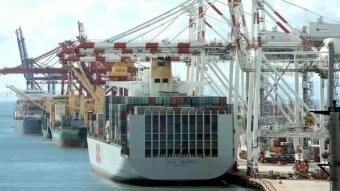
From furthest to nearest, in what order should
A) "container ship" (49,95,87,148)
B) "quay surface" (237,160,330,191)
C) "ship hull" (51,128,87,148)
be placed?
"container ship" (49,95,87,148) → "ship hull" (51,128,87,148) → "quay surface" (237,160,330,191)

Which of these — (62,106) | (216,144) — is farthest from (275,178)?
(62,106)

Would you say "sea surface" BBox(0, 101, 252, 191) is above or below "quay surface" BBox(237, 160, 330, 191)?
below

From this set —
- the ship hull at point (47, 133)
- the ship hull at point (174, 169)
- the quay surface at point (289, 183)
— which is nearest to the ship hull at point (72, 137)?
the ship hull at point (47, 133)

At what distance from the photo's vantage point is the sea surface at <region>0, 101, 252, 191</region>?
75000mm

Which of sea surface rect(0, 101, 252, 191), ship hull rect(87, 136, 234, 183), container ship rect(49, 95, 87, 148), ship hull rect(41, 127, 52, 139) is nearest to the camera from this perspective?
ship hull rect(87, 136, 234, 183)

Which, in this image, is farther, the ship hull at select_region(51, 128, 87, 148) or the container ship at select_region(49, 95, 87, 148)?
the container ship at select_region(49, 95, 87, 148)

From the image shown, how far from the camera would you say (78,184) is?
3159 inches

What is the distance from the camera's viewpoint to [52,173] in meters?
93.1

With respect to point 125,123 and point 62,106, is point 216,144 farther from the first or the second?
point 62,106

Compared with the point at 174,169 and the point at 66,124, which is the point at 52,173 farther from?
the point at 66,124

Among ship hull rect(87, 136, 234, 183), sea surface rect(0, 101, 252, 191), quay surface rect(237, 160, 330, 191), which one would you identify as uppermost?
ship hull rect(87, 136, 234, 183)

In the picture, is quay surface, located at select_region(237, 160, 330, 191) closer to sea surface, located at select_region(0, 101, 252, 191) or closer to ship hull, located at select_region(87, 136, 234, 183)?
ship hull, located at select_region(87, 136, 234, 183)

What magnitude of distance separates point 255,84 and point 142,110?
9.62m

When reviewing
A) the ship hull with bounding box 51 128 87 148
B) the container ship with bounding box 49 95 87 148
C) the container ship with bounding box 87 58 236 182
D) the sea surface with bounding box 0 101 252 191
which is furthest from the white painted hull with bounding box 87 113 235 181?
the container ship with bounding box 49 95 87 148
